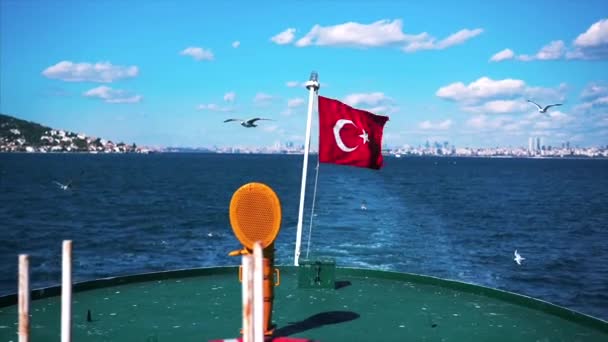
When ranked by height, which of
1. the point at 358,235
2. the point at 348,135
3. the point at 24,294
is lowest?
the point at 358,235

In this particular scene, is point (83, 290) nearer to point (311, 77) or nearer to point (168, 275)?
point (168, 275)

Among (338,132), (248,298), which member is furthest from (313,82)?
(248,298)

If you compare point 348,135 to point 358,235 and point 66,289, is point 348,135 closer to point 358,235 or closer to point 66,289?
point 66,289

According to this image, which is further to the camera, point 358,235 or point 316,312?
point 358,235

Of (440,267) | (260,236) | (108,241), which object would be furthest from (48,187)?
(260,236)

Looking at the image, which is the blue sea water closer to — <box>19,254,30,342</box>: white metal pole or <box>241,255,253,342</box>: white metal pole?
<box>19,254,30,342</box>: white metal pole

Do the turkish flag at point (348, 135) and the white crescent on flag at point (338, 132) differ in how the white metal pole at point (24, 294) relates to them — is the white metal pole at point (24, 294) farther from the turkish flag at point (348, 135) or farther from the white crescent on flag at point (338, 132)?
the white crescent on flag at point (338, 132)
